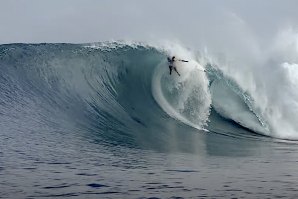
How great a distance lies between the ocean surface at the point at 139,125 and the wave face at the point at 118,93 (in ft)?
0.14

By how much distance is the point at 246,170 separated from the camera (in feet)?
30.1

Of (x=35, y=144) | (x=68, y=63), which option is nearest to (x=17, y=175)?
(x=35, y=144)

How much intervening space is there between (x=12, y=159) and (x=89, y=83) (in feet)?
32.5

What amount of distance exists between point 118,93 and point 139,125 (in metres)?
3.24

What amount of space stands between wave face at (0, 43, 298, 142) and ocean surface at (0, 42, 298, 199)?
1.6 inches

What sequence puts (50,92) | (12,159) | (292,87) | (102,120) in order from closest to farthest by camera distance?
(12,159) < (102,120) < (50,92) < (292,87)

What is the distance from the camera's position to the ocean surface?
7648mm

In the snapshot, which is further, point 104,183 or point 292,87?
point 292,87

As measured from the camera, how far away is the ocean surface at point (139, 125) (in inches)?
301

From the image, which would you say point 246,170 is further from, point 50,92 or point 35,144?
point 50,92

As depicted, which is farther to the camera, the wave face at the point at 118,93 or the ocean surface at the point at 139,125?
the wave face at the point at 118,93

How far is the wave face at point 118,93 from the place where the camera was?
48.2 feet

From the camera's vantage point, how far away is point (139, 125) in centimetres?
1514

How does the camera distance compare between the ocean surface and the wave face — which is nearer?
the ocean surface
